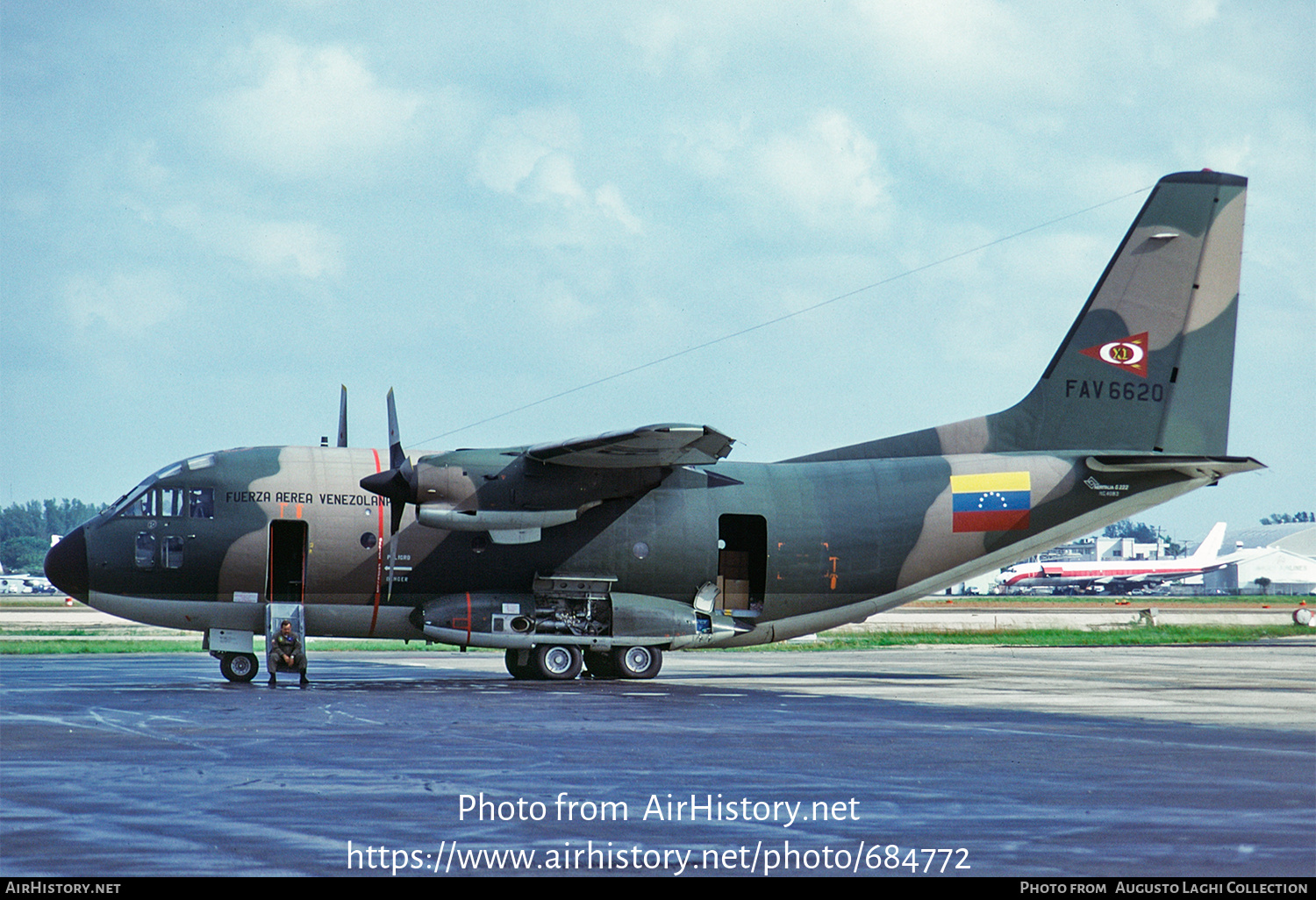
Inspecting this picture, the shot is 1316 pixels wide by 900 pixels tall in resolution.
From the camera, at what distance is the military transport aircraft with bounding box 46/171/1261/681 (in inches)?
945

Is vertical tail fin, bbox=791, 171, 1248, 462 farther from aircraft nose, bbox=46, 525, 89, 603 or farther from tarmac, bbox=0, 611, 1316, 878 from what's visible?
aircraft nose, bbox=46, 525, 89, 603

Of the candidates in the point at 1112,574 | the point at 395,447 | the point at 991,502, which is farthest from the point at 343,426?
the point at 1112,574

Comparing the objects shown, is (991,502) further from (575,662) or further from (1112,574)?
(1112,574)

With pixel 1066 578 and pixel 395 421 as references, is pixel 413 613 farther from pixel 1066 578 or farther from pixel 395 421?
pixel 1066 578

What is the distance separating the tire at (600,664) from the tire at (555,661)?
76cm

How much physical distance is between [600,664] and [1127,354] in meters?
13.4

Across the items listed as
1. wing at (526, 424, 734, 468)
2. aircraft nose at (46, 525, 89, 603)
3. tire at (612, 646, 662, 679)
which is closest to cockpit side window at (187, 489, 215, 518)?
aircraft nose at (46, 525, 89, 603)

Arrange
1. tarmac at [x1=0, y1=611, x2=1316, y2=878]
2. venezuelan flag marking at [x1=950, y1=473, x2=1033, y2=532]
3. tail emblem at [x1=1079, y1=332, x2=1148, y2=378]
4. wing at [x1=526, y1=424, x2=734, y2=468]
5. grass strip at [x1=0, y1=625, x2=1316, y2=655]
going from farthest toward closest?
grass strip at [x1=0, y1=625, x2=1316, y2=655] → tail emblem at [x1=1079, y1=332, x2=1148, y2=378] → venezuelan flag marking at [x1=950, y1=473, x2=1033, y2=532] → wing at [x1=526, y1=424, x2=734, y2=468] → tarmac at [x1=0, y1=611, x2=1316, y2=878]

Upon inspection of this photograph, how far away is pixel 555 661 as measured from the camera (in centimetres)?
2498

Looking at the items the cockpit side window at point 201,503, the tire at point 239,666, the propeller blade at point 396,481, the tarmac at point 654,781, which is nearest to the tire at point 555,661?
the tarmac at point 654,781

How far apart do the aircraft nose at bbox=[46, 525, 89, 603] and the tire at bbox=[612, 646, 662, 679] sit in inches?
401

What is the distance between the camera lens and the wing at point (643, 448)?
2205cm

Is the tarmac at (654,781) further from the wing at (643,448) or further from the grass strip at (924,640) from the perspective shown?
the grass strip at (924,640)
